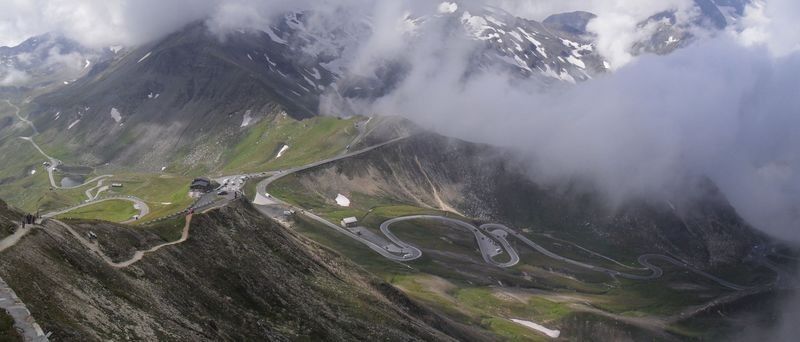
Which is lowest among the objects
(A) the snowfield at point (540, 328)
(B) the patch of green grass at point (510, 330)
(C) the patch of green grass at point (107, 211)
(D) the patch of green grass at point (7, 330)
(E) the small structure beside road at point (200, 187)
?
(D) the patch of green grass at point (7, 330)

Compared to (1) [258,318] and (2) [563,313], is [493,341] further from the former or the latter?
(1) [258,318]

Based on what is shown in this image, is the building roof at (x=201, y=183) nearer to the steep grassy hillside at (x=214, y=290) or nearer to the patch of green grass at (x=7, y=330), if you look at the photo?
the steep grassy hillside at (x=214, y=290)

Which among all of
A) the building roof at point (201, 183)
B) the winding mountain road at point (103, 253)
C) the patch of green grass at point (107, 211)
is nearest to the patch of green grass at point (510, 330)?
the building roof at point (201, 183)

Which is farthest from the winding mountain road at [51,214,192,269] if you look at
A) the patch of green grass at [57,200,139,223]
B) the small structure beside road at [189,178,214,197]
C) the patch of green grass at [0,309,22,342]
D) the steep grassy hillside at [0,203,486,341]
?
the small structure beside road at [189,178,214,197]

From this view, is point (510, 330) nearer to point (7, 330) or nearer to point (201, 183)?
point (201, 183)

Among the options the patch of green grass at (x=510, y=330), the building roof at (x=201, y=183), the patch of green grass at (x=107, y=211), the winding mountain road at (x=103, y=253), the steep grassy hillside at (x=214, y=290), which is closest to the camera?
the steep grassy hillside at (x=214, y=290)

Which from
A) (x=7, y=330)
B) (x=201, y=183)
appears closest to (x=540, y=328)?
(x=201, y=183)
